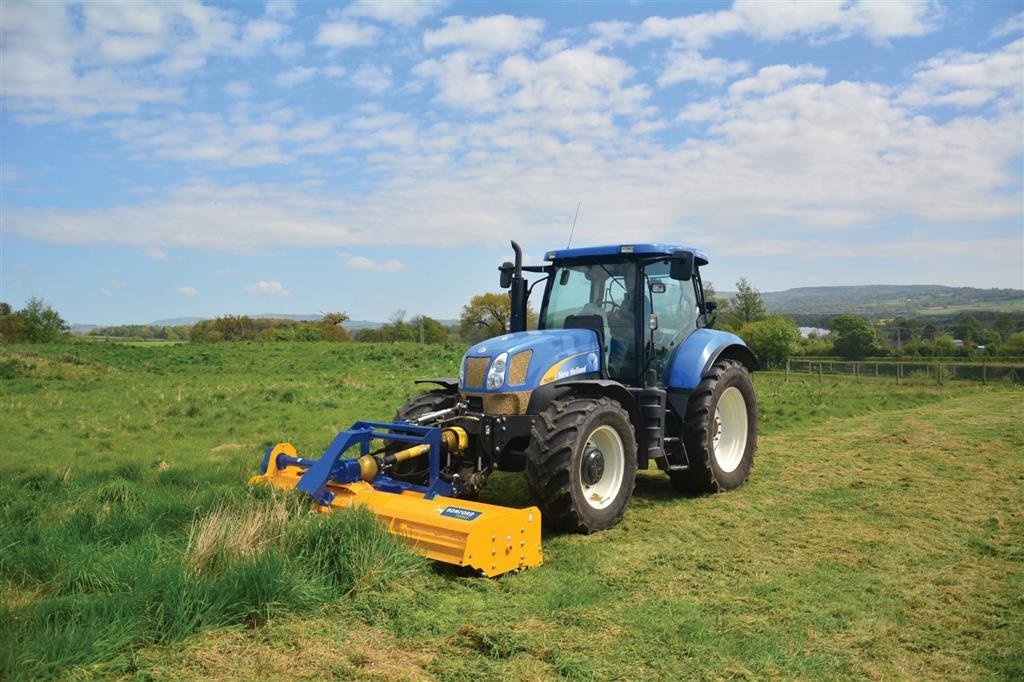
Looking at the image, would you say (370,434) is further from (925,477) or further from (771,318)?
(771,318)

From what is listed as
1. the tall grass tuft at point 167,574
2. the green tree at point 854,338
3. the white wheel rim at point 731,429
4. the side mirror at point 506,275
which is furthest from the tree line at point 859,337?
the tall grass tuft at point 167,574

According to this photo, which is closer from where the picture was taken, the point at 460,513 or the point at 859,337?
the point at 460,513

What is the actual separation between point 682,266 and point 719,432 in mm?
2181

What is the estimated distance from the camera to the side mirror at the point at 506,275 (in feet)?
25.2

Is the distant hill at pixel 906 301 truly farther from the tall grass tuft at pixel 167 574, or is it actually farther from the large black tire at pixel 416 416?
the tall grass tuft at pixel 167 574

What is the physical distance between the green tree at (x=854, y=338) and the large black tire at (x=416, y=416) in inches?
1878

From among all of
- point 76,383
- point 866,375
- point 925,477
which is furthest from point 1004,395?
point 76,383

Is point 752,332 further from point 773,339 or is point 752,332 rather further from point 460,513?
point 460,513

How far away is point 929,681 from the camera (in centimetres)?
365

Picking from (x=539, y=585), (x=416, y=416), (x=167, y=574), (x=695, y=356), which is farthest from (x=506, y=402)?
(x=167, y=574)

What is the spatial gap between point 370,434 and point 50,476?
3801mm

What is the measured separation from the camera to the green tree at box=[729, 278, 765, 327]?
5591 cm

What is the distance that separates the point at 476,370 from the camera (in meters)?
6.44

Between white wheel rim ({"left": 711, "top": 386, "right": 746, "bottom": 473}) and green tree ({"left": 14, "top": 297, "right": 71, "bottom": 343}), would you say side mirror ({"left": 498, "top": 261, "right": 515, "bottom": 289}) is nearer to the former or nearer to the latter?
white wheel rim ({"left": 711, "top": 386, "right": 746, "bottom": 473})
